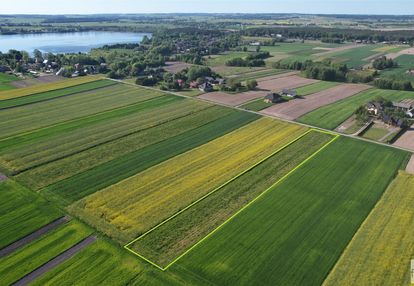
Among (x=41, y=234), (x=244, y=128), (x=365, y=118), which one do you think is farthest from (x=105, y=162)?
(x=365, y=118)

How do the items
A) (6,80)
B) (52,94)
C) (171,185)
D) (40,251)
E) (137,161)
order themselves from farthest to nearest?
(6,80) < (52,94) < (137,161) < (171,185) < (40,251)

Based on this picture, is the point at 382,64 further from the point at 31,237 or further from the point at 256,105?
the point at 31,237

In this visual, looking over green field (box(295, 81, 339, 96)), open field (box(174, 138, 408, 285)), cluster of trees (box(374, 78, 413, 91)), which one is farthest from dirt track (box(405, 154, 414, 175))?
cluster of trees (box(374, 78, 413, 91))

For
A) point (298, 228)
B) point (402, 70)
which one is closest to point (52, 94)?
point (298, 228)

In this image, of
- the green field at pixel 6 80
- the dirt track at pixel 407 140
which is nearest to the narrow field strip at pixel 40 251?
the dirt track at pixel 407 140

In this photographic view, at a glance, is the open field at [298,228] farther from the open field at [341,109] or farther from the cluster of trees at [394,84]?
the cluster of trees at [394,84]

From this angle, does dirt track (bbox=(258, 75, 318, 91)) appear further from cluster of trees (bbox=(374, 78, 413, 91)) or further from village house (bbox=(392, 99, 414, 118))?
village house (bbox=(392, 99, 414, 118))
